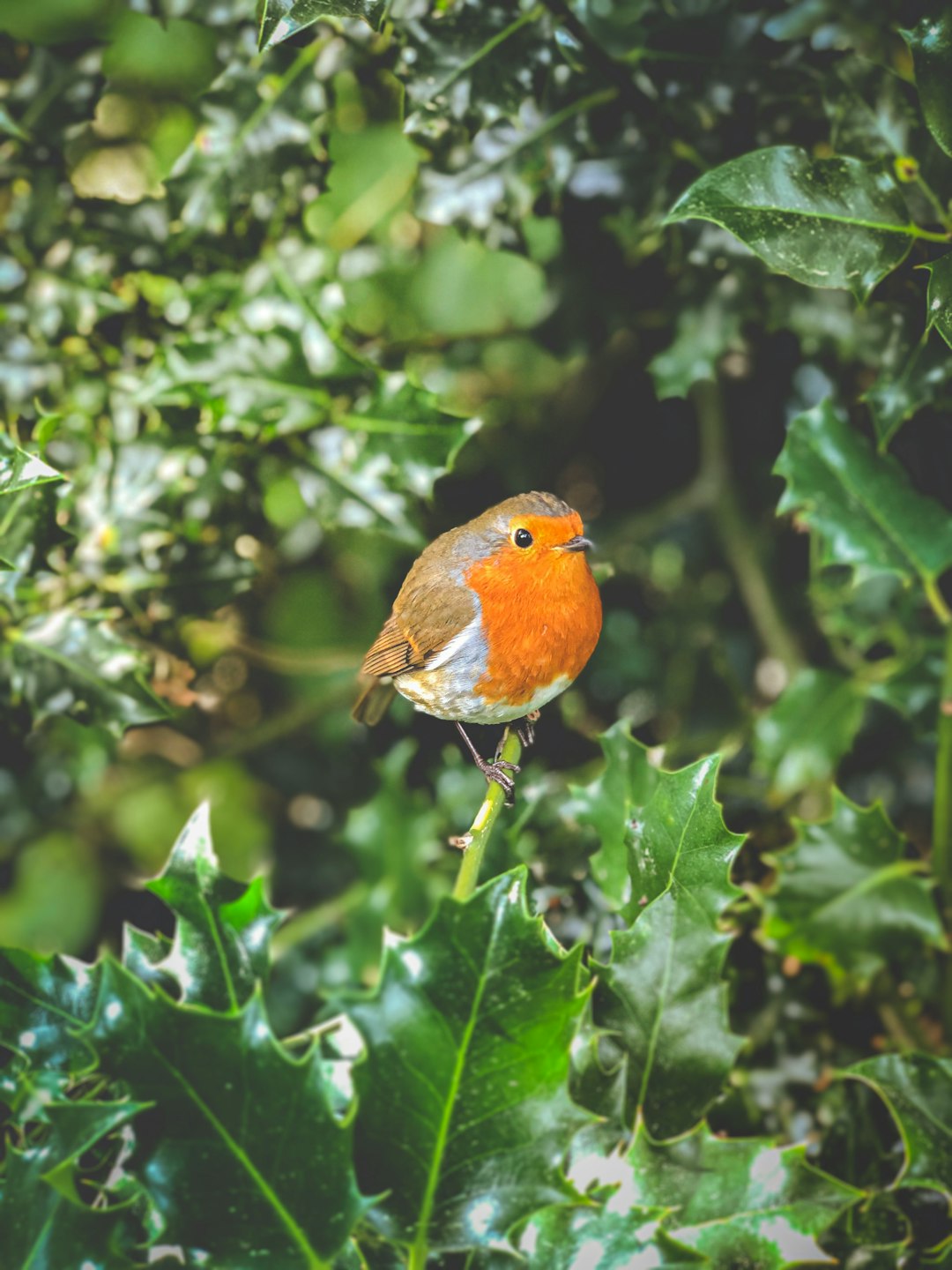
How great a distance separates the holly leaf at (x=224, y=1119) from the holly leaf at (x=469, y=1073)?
4 cm

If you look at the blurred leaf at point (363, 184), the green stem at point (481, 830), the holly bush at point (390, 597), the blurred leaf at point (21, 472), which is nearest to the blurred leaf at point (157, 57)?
the holly bush at point (390, 597)

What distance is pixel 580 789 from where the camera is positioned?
93cm

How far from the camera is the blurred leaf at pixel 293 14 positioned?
675 mm

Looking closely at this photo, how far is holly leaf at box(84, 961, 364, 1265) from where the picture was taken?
0.66 m

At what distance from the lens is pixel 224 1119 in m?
0.67

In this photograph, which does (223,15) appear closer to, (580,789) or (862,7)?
(862,7)

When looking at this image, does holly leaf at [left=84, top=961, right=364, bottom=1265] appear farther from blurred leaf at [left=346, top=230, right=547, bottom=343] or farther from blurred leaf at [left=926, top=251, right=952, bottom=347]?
blurred leaf at [left=346, top=230, right=547, bottom=343]

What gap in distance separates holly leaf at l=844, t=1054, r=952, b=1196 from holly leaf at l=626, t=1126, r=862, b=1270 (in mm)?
142

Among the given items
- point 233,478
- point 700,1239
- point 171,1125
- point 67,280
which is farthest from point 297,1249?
point 67,280

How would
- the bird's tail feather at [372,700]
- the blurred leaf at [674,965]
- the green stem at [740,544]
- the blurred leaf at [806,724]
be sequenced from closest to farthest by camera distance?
the blurred leaf at [674,965]
the bird's tail feather at [372,700]
the blurred leaf at [806,724]
the green stem at [740,544]

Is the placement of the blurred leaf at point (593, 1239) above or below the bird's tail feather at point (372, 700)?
below

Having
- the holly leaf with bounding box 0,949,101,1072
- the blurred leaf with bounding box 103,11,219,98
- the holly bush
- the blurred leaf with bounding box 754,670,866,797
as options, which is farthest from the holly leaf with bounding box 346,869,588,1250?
the blurred leaf with bounding box 103,11,219,98

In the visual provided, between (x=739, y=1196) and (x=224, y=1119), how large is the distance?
0.38m

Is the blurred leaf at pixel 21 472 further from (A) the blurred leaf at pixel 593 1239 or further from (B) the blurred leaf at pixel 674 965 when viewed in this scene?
(A) the blurred leaf at pixel 593 1239
